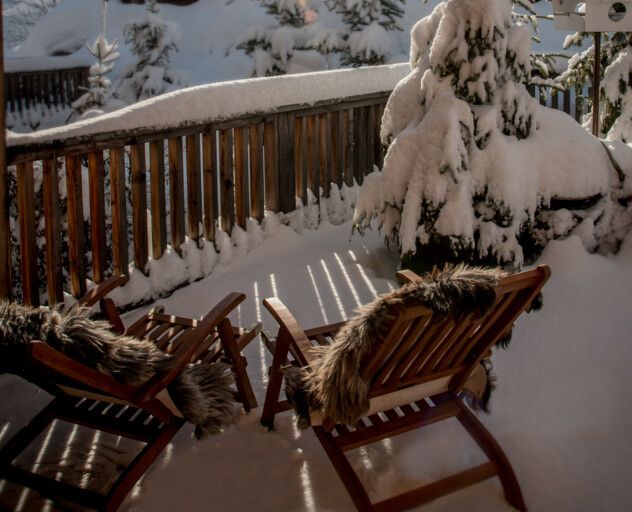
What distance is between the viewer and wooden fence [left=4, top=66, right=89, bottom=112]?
57.2ft

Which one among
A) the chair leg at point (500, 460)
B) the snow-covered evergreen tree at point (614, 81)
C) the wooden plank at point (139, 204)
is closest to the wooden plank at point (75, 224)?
the wooden plank at point (139, 204)

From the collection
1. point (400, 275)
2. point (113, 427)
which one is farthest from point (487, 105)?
point (113, 427)

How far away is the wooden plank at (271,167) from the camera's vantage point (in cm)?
625

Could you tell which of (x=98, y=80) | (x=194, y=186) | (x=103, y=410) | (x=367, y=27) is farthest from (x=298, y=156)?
(x=367, y=27)

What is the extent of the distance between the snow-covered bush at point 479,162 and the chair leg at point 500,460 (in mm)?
2206

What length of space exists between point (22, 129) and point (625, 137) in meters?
13.0

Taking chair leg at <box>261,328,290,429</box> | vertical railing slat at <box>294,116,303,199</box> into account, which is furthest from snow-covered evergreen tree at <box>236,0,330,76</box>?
chair leg at <box>261,328,290,429</box>

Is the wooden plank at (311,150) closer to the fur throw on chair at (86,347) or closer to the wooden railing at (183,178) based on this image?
the wooden railing at (183,178)

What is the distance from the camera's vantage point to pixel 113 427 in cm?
318

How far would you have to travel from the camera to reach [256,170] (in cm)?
618

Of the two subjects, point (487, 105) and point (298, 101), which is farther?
point (298, 101)

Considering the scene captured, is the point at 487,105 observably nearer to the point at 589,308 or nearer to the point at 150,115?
the point at 589,308

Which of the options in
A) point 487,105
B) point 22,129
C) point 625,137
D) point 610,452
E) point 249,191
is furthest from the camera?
point 22,129

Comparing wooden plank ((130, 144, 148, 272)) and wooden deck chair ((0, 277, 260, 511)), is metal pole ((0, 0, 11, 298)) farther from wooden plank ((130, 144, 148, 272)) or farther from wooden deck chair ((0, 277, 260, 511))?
wooden plank ((130, 144, 148, 272))
